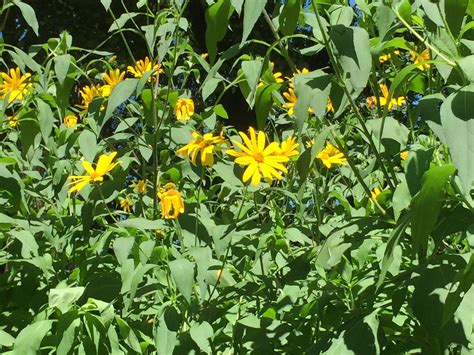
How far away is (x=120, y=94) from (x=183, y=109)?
0.48m

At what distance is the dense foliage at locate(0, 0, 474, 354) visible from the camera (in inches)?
38.1

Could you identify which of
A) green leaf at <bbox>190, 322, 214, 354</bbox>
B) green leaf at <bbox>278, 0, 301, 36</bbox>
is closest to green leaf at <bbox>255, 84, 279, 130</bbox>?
green leaf at <bbox>278, 0, 301, 36</bbox>

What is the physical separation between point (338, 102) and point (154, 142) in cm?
52

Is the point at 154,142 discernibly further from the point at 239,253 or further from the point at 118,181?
the point at 239,253

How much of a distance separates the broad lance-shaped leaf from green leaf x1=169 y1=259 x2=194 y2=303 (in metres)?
0.51

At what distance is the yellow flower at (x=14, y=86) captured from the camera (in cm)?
176

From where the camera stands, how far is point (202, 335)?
118 centimetres

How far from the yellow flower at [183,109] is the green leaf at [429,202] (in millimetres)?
975

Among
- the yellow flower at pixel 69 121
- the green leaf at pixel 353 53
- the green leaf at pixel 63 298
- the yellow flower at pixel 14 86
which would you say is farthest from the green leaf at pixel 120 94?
the yellow flower at pixel 69 121

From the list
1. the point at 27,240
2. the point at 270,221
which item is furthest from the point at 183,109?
the point at 27,240

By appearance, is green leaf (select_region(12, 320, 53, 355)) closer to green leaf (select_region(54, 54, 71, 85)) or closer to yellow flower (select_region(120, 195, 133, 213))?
green leaf (select_region(54, 54, 71, 85))

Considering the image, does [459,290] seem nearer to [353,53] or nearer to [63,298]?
[353,53]

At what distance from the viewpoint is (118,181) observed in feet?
5.04

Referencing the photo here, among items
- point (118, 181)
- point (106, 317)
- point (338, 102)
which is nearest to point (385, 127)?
point (338, 102)
